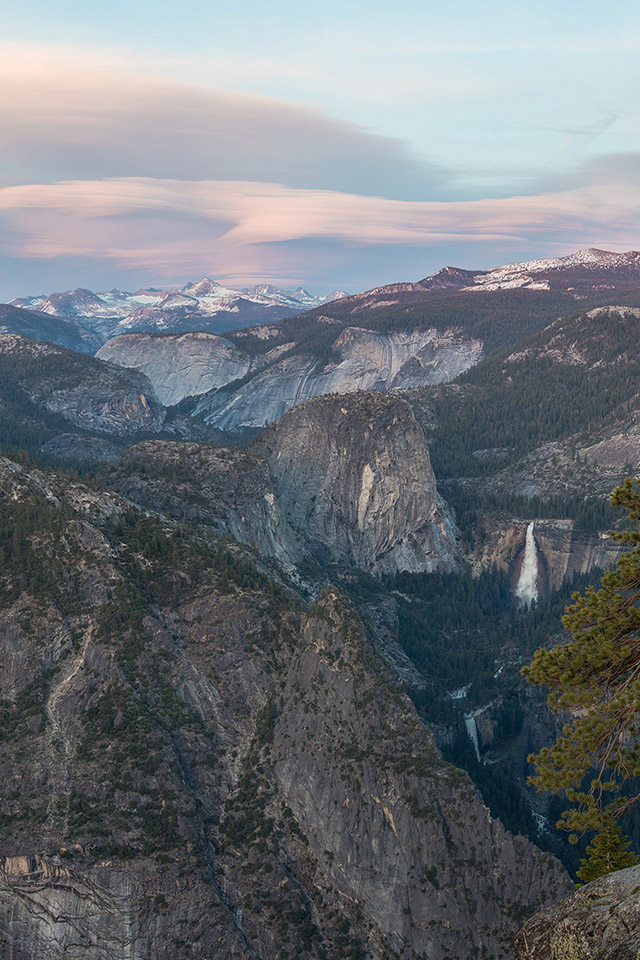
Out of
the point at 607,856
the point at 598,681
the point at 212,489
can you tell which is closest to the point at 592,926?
the point at 598,681

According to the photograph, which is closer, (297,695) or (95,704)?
(95,704)


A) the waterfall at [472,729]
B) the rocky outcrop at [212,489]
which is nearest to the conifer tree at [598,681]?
the waterfall at [472,729]

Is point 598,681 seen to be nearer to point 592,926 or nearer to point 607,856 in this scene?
point 607,856

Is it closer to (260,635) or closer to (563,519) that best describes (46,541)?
(260,635)

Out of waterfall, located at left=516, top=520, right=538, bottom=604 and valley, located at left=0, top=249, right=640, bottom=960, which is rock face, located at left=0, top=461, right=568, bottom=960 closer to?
valley, located at left=0, top=249, right=640, bottom=960

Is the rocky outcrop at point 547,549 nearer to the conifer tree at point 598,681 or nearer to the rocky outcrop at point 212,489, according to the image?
the rocky outcrop at point 212,489

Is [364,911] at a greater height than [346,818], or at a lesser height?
lesser

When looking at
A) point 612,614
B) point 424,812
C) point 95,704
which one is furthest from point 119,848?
point 612,614

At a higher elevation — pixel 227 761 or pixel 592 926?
pixel 592 926
